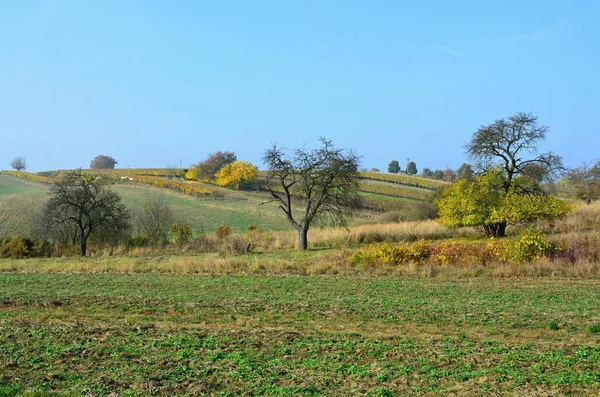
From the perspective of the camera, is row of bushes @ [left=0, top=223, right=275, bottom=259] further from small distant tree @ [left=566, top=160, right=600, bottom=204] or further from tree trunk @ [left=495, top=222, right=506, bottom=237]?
small distant tree @ [left=566, top=160, right=600, bottom=204]

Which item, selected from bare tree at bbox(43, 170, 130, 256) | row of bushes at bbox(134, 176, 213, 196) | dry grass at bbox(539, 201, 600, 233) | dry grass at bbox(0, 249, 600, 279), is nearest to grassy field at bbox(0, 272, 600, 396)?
dry grass at bbox(0, 249, 600, 279)

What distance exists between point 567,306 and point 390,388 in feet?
33.4

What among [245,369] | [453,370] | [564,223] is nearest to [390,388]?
[453,370]

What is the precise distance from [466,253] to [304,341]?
58.1 ft

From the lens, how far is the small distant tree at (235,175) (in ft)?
336

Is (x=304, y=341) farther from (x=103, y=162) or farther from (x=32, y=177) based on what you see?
(x=103, y=162)

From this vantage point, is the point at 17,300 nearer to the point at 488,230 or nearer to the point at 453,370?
the point at 453,370

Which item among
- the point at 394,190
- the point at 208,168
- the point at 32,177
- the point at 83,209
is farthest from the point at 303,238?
the point at 32,177

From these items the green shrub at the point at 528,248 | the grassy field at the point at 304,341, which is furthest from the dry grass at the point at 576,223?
the grassy field at the point at 304,341

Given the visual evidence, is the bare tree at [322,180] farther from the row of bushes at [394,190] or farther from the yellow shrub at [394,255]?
the row of bushes at [394,190]

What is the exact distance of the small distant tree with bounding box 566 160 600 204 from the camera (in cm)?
6197

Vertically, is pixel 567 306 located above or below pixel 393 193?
below

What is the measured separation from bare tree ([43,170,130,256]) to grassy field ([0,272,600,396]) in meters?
22.6

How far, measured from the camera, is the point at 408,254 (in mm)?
A: 28016
